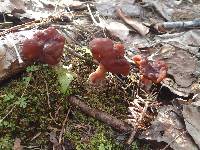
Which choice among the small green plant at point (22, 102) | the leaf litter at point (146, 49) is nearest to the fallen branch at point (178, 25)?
the leaf litter at point (146, 49)

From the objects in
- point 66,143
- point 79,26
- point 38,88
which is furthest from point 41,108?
point 79,26

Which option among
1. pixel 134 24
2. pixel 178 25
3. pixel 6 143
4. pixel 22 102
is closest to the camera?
pixel 6 143

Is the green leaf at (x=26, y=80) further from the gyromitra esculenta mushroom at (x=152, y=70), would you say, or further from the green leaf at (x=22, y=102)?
the gyromitra esculenta mushroom at (x=152, y=70)

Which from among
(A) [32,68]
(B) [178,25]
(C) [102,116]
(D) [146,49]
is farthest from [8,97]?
(B) [178,25]

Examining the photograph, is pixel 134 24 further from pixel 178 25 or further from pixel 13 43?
pixel 13 43

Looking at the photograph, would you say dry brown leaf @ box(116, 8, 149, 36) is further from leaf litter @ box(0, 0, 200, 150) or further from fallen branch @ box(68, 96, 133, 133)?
fallen branch @ box(68, 96, 133, 133)

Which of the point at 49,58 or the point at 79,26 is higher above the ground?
the point at 49,58

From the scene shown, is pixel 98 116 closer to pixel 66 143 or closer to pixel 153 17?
pixel 66 143
